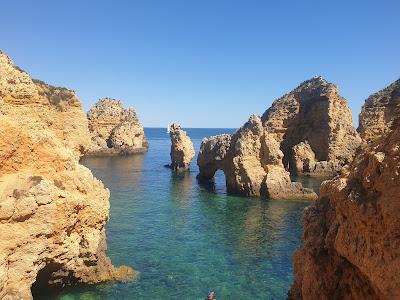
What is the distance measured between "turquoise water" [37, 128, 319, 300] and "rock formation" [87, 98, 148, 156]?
59.7 meters

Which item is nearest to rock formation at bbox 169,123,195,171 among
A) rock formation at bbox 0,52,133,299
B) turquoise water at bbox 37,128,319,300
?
turquoise water at bbox 37,128,319,300

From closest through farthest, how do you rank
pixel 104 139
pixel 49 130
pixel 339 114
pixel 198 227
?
pixel 49 130, pixel 198 227, pixel 339 114, pixel 104 139

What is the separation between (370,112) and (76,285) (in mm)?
63664

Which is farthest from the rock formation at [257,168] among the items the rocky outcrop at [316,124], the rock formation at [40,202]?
the rock formation at [40,202]

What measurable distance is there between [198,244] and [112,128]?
9565 cm

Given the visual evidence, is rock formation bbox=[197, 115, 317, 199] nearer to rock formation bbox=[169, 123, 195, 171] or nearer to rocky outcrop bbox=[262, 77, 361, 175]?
rocky outcrop bbox=[262, 77, 361, 175]

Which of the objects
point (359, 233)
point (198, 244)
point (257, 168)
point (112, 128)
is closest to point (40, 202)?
point (359, 233)

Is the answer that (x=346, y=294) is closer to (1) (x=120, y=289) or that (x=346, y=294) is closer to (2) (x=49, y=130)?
(1) (x=120, y=289)

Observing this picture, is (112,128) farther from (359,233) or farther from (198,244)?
(359,233)

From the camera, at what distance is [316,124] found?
3250 inches

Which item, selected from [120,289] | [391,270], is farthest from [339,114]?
[391,270]

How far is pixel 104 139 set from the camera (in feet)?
400

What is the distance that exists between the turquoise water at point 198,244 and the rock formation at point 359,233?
1040 cm

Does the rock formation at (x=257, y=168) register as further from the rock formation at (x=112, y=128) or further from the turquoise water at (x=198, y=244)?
the rock formation at (x=112, y=128)
